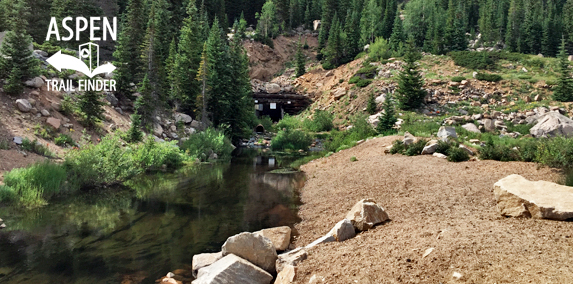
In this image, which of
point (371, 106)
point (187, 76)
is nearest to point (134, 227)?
point (187, 76)

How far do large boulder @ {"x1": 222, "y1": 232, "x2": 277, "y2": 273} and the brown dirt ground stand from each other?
0.81m

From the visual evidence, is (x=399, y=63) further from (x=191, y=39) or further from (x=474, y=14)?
(x=474, y=14)

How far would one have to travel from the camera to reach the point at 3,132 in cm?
1692

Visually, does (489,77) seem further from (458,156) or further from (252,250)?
(252,250)

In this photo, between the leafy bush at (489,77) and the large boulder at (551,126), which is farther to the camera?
the leafy bush at (489,77)

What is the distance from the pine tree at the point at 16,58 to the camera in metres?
19.4

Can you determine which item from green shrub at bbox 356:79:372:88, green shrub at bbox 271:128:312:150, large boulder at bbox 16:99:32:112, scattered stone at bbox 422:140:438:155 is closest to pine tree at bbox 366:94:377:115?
green shrub at bbox 356:79:372:88

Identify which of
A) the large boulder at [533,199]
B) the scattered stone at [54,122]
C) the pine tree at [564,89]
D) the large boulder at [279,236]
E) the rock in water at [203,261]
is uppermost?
the pine tree at [564,89]

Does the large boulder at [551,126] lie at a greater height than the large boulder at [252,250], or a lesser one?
greater

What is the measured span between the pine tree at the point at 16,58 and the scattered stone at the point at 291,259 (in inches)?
803

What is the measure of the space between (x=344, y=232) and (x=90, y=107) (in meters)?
20.5

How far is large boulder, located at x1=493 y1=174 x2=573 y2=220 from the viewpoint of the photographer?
6953 millimetres

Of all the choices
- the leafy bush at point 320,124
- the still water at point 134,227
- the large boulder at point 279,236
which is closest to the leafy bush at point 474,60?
the leafy bush at point 320,124

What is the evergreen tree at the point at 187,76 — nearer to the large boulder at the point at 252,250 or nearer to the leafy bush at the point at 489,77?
the large boulder at the point at 252,250
